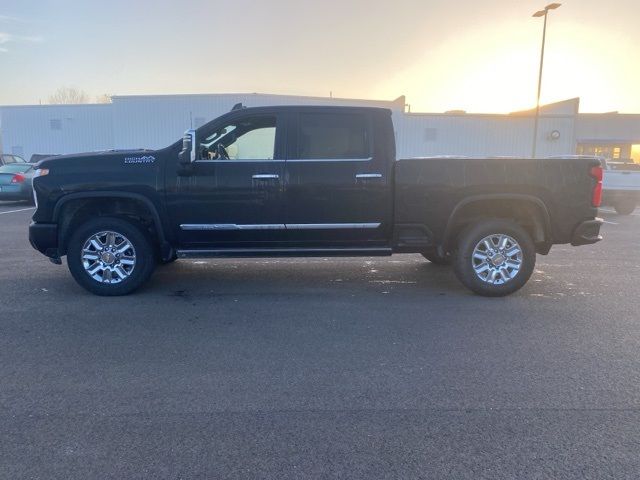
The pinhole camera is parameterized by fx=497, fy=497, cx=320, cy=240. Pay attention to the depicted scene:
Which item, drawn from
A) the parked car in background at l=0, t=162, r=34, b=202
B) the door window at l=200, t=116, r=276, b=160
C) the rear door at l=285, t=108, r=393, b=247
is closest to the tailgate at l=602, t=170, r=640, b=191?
the rear door at l=285, t=108, r=393, b=247

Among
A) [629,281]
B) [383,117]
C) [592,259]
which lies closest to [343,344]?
[383,117]

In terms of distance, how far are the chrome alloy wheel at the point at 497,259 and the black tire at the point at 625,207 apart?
11.4 m

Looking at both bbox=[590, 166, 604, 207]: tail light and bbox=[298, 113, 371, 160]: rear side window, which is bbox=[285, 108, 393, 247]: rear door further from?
bbox=[590, 166, 604, 207]: tail light

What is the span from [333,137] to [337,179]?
0.55 metres

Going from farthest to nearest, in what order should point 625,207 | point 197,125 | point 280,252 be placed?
point 197,125, point 625,207, point 280,252

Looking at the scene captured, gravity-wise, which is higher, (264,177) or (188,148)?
(188,148)

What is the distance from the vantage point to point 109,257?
586cm

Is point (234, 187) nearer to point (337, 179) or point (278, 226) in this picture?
point (278, 226)

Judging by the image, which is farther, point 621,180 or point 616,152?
point 616,152

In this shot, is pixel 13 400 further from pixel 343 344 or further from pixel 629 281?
pixel 629 281

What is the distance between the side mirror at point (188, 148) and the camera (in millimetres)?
5566

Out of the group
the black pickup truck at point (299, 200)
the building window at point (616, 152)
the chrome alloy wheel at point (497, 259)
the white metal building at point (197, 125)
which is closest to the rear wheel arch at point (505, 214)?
the black pickup truck at point (299, 200)

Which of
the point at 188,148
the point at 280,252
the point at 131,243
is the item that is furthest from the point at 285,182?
the point at 131,243

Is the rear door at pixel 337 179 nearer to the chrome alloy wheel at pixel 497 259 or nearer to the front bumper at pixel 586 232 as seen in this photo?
the chrome alloy wheel at pixel 497 259
